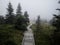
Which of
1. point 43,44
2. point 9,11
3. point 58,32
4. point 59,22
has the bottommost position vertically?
point 43,44

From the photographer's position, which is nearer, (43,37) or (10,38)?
(10,38)

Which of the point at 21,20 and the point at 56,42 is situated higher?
the point at 21,20

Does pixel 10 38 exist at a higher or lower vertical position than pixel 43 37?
higher

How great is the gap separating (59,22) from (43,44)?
8973 mm

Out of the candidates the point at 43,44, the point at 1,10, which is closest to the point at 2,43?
the point at 43,44

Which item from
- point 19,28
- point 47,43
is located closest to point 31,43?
point 47,43

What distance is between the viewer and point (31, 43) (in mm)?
33906

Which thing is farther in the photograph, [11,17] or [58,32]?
[11,17]

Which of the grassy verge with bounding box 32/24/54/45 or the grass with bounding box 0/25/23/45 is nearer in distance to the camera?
the grass with bounding box 0/25/23/45

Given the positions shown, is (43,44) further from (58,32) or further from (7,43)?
(7,43)

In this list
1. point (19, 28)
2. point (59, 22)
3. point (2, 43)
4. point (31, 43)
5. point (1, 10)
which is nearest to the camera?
point (59, 22)

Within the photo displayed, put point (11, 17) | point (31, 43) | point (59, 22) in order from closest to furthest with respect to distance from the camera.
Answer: point (59, 22) < point (31, 43) < point (11, 17)

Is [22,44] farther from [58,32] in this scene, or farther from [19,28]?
[19,28]

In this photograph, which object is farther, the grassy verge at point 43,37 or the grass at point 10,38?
the grassy verge at point 43,37
